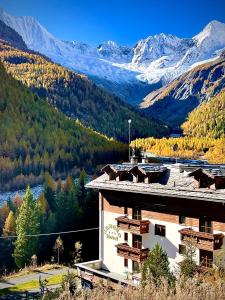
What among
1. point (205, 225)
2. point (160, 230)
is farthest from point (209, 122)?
point (205, 225)

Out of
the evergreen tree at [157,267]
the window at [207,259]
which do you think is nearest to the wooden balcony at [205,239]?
the window at [207,259]

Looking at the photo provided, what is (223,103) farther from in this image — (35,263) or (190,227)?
(190,227)

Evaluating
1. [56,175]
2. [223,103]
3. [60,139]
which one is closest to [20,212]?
[56,175]

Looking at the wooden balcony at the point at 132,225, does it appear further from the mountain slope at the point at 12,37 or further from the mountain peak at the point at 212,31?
the mountain slope at the point at 12,37

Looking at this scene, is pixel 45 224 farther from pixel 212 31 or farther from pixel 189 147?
pixel 212 31

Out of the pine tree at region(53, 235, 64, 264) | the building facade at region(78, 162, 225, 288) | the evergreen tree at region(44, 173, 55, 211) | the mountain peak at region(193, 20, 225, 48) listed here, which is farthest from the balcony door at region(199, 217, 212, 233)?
the mountain peak at region(193, 20, 225, 48)

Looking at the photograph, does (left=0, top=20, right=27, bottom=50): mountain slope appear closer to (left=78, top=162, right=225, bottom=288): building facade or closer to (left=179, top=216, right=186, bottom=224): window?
(left=78, top=162, right=225, bottom=288): building facade

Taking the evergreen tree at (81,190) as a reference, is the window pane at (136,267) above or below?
below
